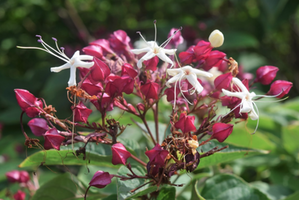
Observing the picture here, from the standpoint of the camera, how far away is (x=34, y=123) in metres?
0.97

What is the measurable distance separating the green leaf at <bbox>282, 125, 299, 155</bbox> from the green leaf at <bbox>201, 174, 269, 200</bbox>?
685 mm

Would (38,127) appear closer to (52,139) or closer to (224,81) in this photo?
(52,139)

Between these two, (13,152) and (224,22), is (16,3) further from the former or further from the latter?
(224,22)

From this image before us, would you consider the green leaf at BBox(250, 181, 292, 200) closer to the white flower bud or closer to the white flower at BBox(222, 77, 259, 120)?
the white flower at BBox(222, 77, 259, 120)

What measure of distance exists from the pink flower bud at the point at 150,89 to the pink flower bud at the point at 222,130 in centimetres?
22

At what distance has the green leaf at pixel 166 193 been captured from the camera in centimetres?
107

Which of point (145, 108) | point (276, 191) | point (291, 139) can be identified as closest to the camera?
point (145, 108)

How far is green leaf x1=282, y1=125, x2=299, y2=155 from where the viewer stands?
70.1 inches

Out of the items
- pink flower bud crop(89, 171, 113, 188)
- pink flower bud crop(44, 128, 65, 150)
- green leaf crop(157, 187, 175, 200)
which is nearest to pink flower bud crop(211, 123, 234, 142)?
green leaf crop(157, 187, 175, 200)

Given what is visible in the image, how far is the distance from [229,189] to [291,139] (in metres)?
0.81

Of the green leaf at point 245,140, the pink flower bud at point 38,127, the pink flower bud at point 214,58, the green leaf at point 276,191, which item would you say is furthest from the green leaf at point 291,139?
the pink flower bud at point 38,127

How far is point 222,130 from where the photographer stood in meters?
0.95

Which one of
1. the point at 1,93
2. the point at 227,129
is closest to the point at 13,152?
the point at 1,93

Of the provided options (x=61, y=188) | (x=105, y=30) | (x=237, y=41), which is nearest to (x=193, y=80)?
(x=61, y=188)
